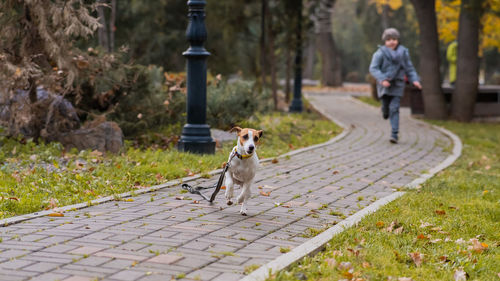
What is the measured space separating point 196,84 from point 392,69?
4.49 m

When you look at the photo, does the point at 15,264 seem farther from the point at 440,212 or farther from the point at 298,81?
the point at 298,81

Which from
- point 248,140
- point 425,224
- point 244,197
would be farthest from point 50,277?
point 425,224

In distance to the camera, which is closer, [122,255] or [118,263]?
[118,263]

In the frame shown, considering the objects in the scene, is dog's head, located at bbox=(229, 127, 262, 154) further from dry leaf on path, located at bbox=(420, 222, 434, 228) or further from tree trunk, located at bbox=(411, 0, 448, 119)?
tree trunk, located at bbox=(411, 0, 448, 119)

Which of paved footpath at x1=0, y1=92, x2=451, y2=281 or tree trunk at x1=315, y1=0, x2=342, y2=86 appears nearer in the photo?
paved footpath at x1=0, y1=92, x2=451, y2=281

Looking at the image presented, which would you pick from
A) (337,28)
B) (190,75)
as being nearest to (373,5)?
(337,28)

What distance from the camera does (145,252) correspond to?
197 inches

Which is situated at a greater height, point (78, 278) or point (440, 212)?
point (78, 278)

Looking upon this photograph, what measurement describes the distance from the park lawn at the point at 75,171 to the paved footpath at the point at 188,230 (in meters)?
0.48

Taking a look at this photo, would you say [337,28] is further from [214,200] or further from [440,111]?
[214,200]

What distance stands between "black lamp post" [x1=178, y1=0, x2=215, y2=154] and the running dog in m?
4.11

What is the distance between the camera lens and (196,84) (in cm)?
1067

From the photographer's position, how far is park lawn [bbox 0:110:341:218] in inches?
273

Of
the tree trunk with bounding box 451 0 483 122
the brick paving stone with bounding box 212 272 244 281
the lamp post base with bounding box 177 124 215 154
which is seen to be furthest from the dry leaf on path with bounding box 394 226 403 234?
the tree trunk with bounding box 451 0 483 122
